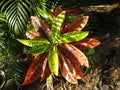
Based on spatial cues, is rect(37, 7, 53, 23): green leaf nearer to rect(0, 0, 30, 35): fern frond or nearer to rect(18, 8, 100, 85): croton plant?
rect(18, 8, 100, 85): croton plant

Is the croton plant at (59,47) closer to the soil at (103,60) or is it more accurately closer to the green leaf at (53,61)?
the green leaf at (53,61)

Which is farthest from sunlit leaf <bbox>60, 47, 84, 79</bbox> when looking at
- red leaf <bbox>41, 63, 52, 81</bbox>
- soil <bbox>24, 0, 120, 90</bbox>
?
soil <bbox>24, 0, 120, 90</bbox>

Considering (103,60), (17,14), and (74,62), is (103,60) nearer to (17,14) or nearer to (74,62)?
(74,62)

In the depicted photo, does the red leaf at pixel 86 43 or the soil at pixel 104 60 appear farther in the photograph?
the soil at pixel 104 60

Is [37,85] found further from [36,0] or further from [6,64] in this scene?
[36,0]

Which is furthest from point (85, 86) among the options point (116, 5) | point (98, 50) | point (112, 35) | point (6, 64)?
point (116, 5)

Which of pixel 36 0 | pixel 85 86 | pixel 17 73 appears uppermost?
pixel 36 0

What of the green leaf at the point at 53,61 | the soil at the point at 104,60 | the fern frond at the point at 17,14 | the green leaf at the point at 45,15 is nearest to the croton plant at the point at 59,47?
the green leaf at the point at 53,61

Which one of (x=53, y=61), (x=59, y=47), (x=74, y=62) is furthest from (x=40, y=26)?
(x=74, y=62)
